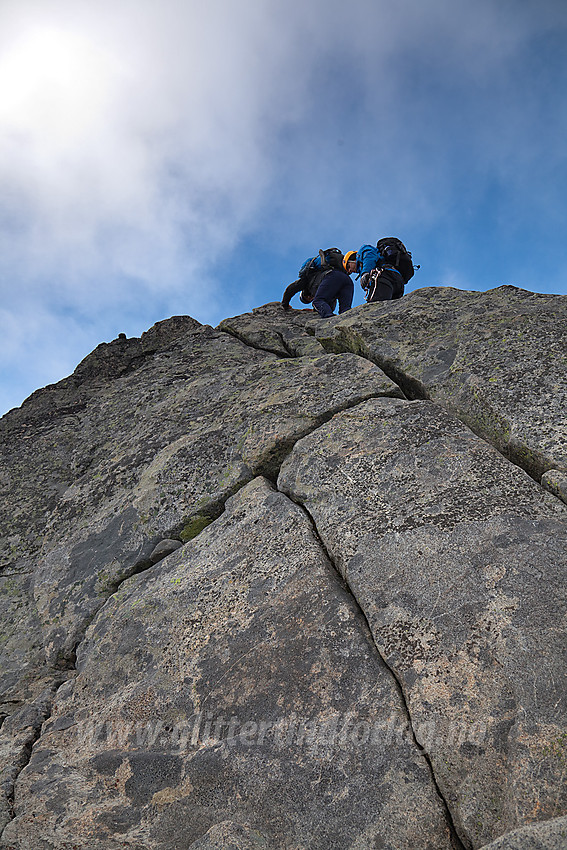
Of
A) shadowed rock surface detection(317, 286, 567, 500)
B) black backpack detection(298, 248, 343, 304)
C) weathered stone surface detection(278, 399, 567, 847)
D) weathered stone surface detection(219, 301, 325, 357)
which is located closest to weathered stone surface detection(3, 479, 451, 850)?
weathered stone surface detection(278, 399, 567, 847)

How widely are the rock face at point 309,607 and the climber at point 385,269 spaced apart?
498cm

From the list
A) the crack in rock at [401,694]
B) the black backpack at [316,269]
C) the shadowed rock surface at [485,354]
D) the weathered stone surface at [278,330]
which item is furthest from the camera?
the black backpack at [316,269]

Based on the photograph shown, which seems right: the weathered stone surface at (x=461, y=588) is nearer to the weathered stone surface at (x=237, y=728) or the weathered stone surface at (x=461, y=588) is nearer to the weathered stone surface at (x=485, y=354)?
the weathered stone surface at (x=237, y=728)


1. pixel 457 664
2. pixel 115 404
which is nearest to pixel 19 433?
pixel 115 404

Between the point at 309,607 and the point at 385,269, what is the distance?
454 inches

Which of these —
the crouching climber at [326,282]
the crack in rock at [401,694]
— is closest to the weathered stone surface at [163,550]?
the crack in rock at [401,694]

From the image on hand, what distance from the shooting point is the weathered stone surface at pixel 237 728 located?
14.4ft

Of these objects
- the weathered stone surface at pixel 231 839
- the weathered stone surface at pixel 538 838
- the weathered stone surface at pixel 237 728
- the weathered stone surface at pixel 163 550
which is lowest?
the weathered stone surface at pixel 538 838

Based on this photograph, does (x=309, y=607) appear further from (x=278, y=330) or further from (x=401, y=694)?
(x=278, y=330)

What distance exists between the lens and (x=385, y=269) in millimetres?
15078

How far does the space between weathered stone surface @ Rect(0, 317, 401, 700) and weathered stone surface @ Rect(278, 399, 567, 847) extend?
1.16 meters

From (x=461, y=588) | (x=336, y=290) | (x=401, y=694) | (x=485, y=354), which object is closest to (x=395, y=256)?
(x=336, y=290)

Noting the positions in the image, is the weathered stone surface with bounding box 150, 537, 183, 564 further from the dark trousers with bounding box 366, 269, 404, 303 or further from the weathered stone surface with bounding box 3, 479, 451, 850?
the dark trousers with bounding box 366, 269, 404, 303

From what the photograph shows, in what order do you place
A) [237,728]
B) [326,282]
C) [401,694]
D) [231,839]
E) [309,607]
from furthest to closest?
1. [326,282]
2. [309,607]
3. [237,728]
4. [401,694]
5. [231,839]
